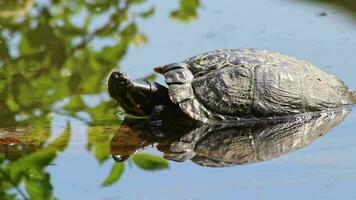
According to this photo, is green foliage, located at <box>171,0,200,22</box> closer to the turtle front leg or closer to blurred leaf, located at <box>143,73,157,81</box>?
blurred leaf, located at <box>143,73,157,81</box>

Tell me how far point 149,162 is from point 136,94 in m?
0.76

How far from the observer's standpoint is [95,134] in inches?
188

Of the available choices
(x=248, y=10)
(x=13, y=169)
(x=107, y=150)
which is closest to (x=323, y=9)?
(x=248, y=10)

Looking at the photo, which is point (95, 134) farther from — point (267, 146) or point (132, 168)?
point (267, 146)

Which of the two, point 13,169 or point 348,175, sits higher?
point 13,169

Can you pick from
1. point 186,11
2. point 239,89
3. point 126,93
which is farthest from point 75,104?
point 186,11

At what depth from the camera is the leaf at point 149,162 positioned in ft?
14.1

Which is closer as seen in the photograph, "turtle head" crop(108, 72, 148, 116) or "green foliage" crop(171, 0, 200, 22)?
"turtle head" crop(108, 72, 148, 116)

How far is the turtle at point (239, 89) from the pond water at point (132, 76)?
0.18 m

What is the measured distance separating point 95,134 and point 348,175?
1.35 metres

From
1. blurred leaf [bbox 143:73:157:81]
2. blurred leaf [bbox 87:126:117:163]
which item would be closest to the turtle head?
blurred leaf [bbox 87:126:117:163]

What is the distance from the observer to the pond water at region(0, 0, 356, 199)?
4070 mm

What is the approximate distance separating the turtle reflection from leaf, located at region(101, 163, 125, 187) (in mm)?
102

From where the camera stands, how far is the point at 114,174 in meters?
4.23
